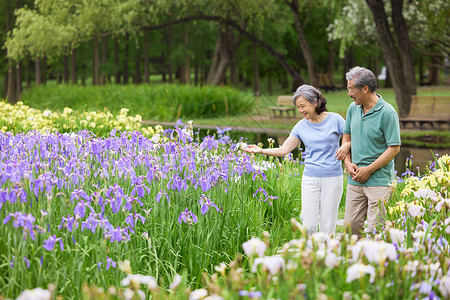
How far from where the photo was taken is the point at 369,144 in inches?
180

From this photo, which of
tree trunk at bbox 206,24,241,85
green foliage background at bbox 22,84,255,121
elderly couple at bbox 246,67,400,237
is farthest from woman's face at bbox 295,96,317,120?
tree trunk at bbox 206,24,241,85

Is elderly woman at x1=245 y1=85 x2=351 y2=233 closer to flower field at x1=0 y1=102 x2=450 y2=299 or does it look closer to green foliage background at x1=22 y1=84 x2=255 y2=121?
flower field at x1=0 y1=102 x2=450 y2=299

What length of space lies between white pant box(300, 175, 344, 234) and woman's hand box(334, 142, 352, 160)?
18 cm

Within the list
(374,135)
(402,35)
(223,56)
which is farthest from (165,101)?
(374,135)

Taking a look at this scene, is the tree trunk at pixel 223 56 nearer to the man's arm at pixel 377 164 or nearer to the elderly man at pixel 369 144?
the elderly man at pixel 369 144

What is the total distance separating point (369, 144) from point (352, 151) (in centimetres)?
16

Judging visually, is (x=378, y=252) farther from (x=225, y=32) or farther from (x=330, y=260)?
(x=225, y=32)

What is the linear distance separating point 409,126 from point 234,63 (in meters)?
21.2

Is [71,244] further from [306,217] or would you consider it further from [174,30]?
[174,30]

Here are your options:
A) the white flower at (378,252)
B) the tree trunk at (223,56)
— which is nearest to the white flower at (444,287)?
the white flower at (378,252)

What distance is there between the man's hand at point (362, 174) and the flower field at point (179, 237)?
0.33 m

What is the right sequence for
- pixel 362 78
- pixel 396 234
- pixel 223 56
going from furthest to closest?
pixel 223 56, pixel 362 78, pixel 396 234

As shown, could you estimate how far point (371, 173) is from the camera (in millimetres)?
4590

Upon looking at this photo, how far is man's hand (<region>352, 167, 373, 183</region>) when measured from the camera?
4562mm
